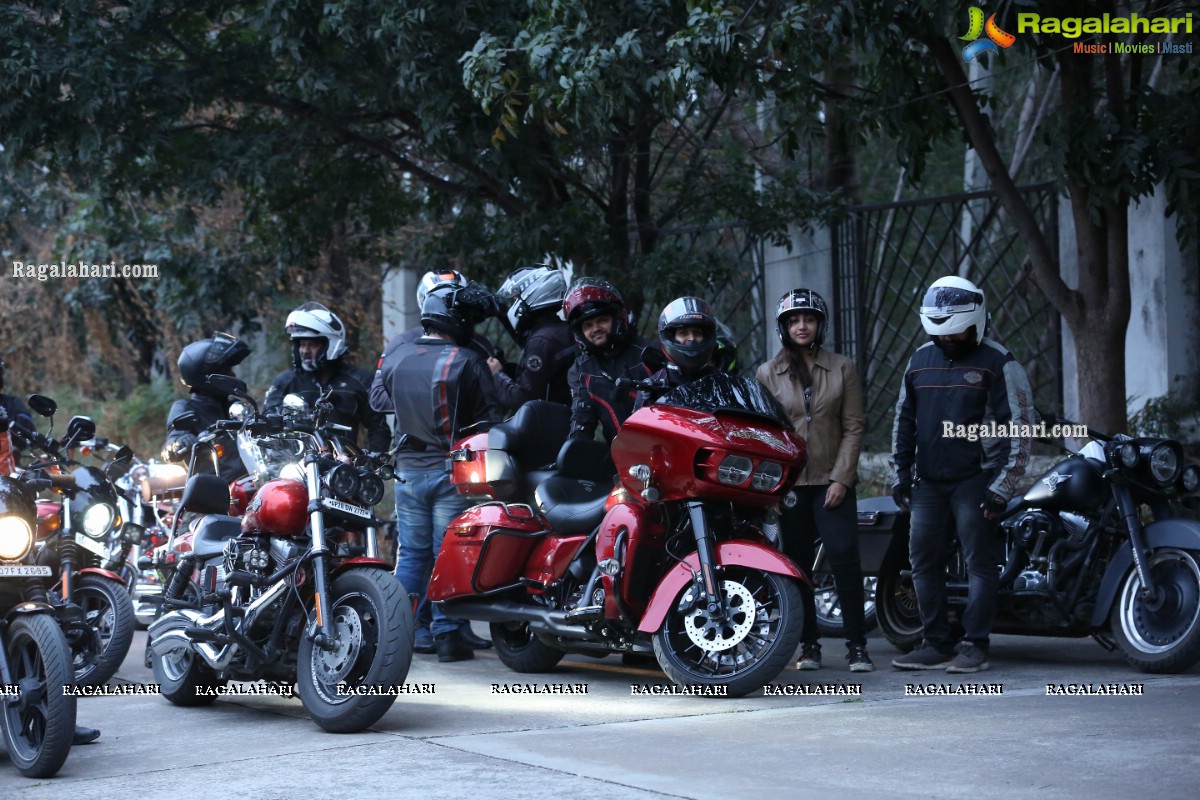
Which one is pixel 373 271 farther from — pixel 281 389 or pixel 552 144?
pixel 281 389

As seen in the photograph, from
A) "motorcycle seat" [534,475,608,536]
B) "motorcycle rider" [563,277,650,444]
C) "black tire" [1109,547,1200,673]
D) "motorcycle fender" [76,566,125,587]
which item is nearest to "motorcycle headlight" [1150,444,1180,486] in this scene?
"black tire" [1109,547,1200,673]

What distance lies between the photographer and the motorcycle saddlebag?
782 cm

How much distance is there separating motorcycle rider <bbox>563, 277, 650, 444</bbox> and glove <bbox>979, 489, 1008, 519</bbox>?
68.5 inches

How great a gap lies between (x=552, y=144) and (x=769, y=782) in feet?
22.3

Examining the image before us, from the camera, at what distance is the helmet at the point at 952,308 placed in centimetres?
742

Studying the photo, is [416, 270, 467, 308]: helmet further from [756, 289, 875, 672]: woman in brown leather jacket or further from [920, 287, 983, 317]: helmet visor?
[920, 287, 983, 317]: helmet visor

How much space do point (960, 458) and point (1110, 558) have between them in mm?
907

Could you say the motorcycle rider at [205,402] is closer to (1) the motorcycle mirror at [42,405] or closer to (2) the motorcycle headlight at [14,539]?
(1) the motorcycle mirror at [42,405]

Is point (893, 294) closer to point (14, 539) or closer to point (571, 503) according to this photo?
point (571, 503)

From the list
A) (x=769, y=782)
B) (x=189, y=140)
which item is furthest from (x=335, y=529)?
(x=189, y=140)

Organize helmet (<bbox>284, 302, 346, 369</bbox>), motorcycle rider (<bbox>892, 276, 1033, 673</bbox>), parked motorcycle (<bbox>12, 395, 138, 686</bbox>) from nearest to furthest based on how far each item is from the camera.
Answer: motorcycle rider (<bbox>892, 276, 1033, 673</bbox>)
parked motorcycle (<bbox>12, 395, 138, 686</bbox>)
helmet (<bbox>284, 302, 346, 369</bbox>)

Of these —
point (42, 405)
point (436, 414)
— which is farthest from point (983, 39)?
point (42, 405)

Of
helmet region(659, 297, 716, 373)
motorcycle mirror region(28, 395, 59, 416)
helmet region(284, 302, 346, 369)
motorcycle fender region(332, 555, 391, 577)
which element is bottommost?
motorcycle fender region(332, 555, 391, 577)

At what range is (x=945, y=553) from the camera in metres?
7.77
